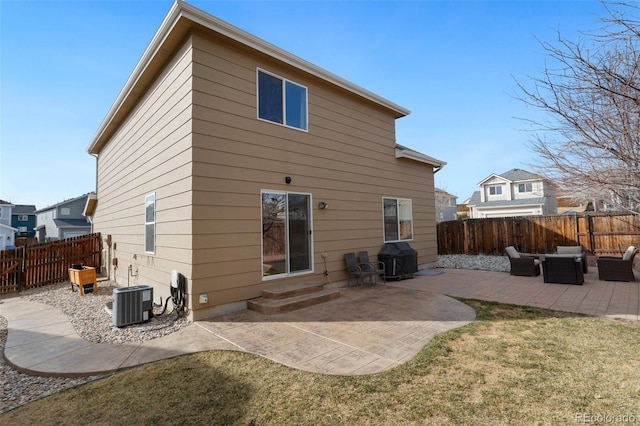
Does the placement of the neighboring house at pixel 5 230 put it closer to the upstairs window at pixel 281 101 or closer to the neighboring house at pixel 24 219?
the neighboring house at pixel 24 219

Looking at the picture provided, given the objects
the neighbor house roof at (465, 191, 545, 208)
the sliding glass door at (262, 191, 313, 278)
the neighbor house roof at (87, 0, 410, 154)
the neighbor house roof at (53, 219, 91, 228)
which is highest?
the neighbor house roof at (87, 0, 410, 154)

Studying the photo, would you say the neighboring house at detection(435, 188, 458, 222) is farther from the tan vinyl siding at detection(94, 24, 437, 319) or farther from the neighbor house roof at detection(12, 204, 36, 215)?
the neighbor house roof at detection(12, 204, 36, 215)

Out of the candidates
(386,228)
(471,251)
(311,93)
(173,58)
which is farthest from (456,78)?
(471,251)

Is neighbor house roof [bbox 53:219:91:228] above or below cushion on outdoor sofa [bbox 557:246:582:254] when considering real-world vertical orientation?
above

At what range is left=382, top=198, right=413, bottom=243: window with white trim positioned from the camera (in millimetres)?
9133

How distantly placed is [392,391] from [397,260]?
19.3ft

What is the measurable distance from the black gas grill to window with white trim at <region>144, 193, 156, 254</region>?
5.98m

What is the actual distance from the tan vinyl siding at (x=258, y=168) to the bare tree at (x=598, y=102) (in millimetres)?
4491

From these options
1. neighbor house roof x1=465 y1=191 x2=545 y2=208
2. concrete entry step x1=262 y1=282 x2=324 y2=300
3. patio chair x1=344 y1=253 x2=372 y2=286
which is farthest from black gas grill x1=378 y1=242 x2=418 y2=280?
neighbor house roof x1=465 y1=191 x2=545 y2=208

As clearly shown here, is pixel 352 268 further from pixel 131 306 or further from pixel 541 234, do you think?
pixel 541 234

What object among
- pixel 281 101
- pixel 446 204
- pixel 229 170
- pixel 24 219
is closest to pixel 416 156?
pixel 281 101

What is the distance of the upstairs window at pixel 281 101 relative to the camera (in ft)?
20.2

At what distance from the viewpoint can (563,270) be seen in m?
7.27

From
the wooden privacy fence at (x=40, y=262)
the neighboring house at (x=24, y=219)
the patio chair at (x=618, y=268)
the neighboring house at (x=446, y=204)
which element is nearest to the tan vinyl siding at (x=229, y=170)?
the wooden privacy fence at (x=40, y=262)
